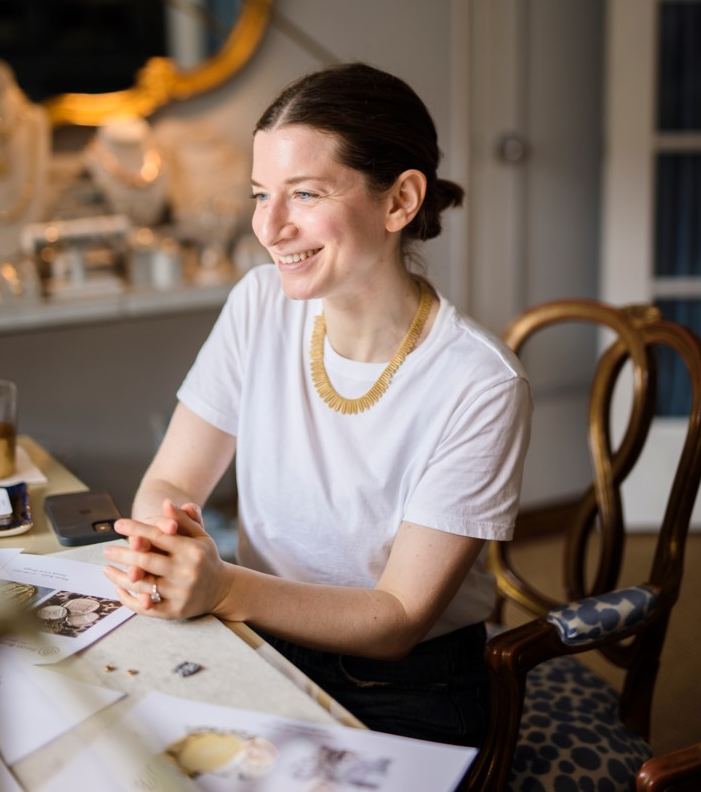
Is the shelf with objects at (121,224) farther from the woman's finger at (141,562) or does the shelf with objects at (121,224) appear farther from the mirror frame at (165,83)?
the woman's finger at (141,562)

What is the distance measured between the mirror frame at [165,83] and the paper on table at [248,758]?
6.18ft

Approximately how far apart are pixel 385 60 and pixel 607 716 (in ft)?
6.62

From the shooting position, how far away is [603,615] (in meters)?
1.19

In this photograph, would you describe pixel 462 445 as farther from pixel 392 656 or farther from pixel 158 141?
pixel 158 141

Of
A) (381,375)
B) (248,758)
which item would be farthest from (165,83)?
(248,758)

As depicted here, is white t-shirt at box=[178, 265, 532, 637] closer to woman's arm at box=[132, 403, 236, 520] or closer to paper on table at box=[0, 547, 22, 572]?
woman's arm at box=[132, 403, 236, 520]

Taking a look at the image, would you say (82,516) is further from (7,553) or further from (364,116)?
(364,116)

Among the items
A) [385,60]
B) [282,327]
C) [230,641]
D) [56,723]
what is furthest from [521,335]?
[385,60]

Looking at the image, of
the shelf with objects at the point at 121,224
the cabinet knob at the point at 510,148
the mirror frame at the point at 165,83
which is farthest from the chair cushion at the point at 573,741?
the cabinet knob at the point at 510,148

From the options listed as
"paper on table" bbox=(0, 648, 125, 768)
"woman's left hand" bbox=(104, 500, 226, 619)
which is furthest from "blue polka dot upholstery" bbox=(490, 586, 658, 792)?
"paper on table" bbox=(0, 648, 125, 768)

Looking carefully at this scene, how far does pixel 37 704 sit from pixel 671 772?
54cm

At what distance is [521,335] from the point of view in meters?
1.53

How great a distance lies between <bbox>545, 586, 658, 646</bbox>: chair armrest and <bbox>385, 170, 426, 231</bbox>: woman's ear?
1.70 feet

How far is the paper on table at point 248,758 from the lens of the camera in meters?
0.72
